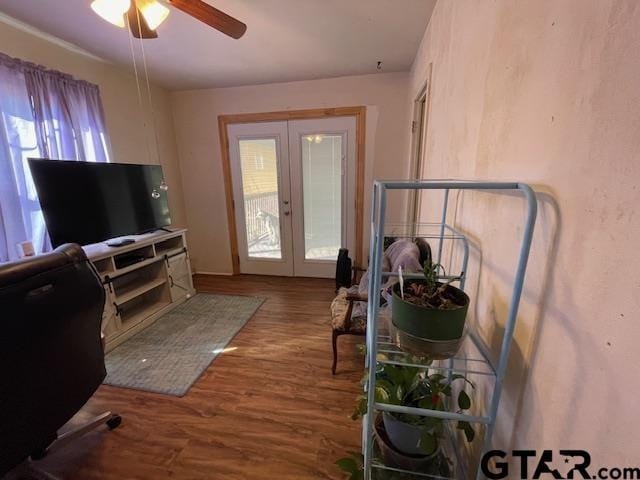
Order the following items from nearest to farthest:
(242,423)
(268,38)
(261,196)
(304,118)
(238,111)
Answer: (242,423) → (268,38) → (304,118) → (238,111) → (261,196)

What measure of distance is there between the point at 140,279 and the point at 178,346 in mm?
917

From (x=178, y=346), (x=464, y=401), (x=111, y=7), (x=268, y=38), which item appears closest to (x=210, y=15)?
(x=111, y=7)

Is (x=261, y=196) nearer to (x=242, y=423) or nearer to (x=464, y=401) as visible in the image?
(x=242, y=423)

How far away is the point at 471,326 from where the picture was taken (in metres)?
0.97

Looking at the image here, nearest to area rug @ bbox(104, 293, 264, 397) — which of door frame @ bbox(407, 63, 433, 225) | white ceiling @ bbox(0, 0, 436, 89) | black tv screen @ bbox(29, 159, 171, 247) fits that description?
black tv screen @ bbox(29, 159, 171, 247)

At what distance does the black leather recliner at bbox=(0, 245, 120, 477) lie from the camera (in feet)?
2.61

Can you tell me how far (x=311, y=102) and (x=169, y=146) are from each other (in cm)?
187

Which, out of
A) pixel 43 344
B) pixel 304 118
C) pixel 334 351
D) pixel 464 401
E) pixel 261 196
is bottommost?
pixel 334 351

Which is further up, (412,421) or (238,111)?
(238,111)

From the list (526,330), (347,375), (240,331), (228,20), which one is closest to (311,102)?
(228,20)

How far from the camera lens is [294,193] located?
10.9 feet

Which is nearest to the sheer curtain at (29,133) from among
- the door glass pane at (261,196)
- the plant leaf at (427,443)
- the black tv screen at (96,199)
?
the black tv screen at (96,199)

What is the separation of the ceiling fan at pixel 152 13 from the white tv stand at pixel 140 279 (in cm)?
151

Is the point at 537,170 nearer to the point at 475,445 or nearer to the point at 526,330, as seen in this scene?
the point at 526,330
